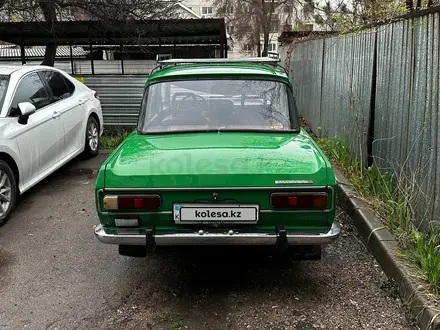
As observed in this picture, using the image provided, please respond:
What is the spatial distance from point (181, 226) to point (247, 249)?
21.5 inches

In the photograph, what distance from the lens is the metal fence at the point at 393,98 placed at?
4004mm

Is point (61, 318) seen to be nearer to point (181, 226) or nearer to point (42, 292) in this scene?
point (42, 292)

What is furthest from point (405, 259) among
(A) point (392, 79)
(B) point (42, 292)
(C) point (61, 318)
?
(B) point (42, 292)

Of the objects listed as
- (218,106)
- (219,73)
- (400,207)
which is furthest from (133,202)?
(400,207)

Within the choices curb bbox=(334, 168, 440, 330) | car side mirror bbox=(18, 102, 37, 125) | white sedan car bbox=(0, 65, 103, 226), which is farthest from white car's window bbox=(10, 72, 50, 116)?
curb bbox=(334, 168, 440, 330)

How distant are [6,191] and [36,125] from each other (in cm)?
104

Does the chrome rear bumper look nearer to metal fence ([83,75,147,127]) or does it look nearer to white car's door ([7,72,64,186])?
white car's door ([7,72,64,186])

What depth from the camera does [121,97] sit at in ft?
33.0

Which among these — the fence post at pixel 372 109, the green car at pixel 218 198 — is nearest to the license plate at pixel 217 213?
the green car at pixel 218 198

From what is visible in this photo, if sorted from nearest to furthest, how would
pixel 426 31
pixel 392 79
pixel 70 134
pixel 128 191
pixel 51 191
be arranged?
pixel 128 191 → pixel 426 31 → pixel 392 79 → pixel 51 191 → pixel 70 134

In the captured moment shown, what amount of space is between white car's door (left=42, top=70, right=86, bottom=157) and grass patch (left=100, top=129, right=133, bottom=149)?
1.56m

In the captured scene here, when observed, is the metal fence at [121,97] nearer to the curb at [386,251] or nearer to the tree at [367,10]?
the tree at [367,10]

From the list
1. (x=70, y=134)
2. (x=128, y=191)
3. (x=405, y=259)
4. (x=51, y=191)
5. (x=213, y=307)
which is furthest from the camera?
(x=70, y=134)

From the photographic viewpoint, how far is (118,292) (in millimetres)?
3791
